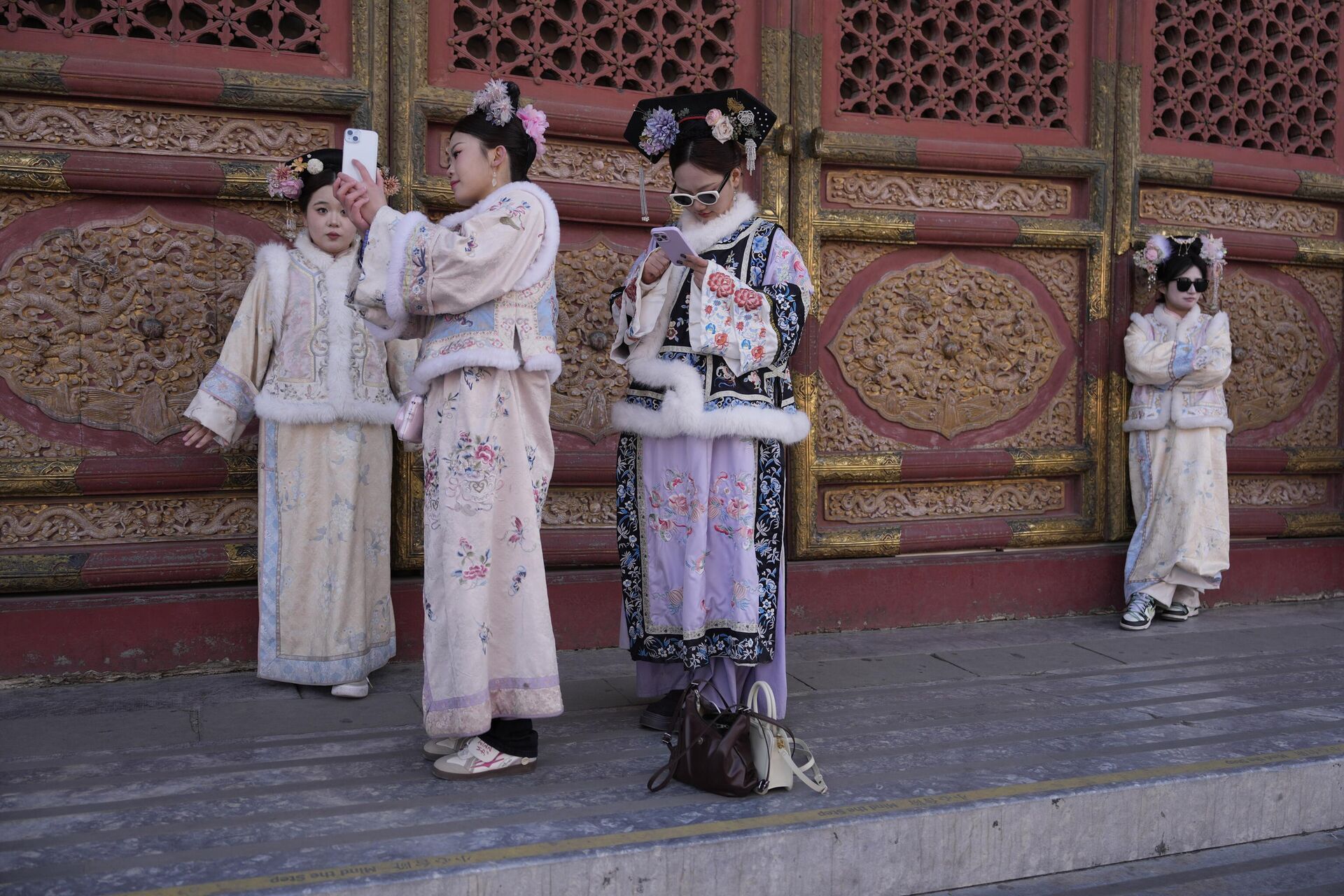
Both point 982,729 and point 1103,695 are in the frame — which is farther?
point 1103,695

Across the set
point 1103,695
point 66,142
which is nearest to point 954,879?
point 1103,695

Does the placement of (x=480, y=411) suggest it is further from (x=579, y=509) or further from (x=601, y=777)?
(x=579, y=509)

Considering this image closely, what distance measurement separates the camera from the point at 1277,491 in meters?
5.97

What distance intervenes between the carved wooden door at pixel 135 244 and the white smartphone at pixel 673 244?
1.63 metres

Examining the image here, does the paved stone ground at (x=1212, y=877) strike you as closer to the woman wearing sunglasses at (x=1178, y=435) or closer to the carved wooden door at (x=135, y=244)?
the woman wearing sunglasses at (x=1178, y=435)

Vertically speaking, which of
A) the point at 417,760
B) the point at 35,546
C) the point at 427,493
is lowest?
the point at 417,760

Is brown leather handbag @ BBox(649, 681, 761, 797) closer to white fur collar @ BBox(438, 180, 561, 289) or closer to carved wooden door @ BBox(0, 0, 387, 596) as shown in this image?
white fur collar @ BBox(438, 180, 561, 289)

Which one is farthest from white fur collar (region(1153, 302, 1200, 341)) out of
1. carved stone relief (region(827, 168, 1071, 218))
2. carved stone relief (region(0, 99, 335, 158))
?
carved stone relief (region(0, 99, 335, 158))

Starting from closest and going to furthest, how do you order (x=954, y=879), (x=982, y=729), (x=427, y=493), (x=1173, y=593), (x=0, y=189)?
(x=954, y=879), (x=427, y=493), (x=982, y=729), (x=0, y=189), (x=1173, y=593)

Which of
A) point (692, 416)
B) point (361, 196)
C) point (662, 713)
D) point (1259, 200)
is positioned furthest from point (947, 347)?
point (361, 196)

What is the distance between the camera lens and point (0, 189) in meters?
3.95

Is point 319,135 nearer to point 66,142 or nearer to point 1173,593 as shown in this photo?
point 66,142

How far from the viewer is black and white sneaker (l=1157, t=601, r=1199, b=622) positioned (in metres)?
5.37

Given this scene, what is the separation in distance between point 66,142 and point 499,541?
227 cm
